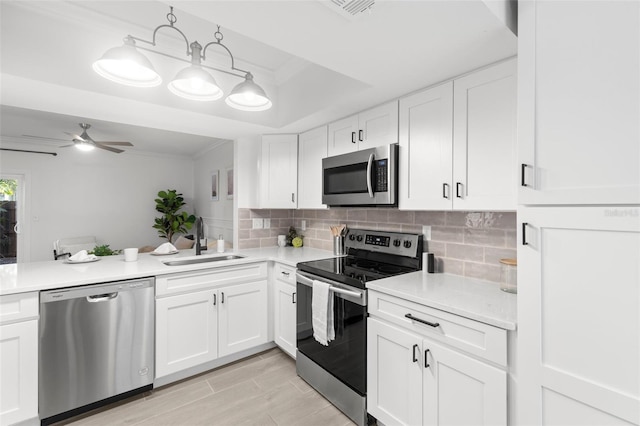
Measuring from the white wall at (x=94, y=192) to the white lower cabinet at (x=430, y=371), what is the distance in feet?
19.6

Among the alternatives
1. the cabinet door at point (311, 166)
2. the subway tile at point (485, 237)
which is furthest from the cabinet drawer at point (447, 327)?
the cabinet door at point (311, 166)

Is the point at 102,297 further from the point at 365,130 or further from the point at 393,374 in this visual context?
the point at 365,130

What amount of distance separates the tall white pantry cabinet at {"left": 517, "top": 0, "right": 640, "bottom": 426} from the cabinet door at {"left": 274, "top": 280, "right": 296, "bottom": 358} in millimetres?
1683

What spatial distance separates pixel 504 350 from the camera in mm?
1221

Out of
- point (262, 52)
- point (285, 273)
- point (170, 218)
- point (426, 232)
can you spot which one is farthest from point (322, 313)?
point (170, 218)

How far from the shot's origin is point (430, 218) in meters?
2.19

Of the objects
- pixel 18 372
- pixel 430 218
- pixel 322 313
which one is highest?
pixel 430 218

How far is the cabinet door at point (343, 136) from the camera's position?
2.36m

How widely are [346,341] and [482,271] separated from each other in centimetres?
97

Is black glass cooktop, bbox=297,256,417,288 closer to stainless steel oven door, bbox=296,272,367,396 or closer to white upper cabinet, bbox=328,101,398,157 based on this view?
stainless steel oven door, bbox=296,272,367,396

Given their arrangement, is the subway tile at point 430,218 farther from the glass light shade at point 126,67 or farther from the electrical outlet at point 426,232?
the glass light shade at point 126,67

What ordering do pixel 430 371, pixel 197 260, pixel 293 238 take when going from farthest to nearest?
1. pixel 293 238
2. pixel 197 260
3. pixel 430 371

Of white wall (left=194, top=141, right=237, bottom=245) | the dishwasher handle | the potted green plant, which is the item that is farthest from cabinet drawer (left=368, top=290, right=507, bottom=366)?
the potted green plant

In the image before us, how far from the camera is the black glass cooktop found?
1888 mm
